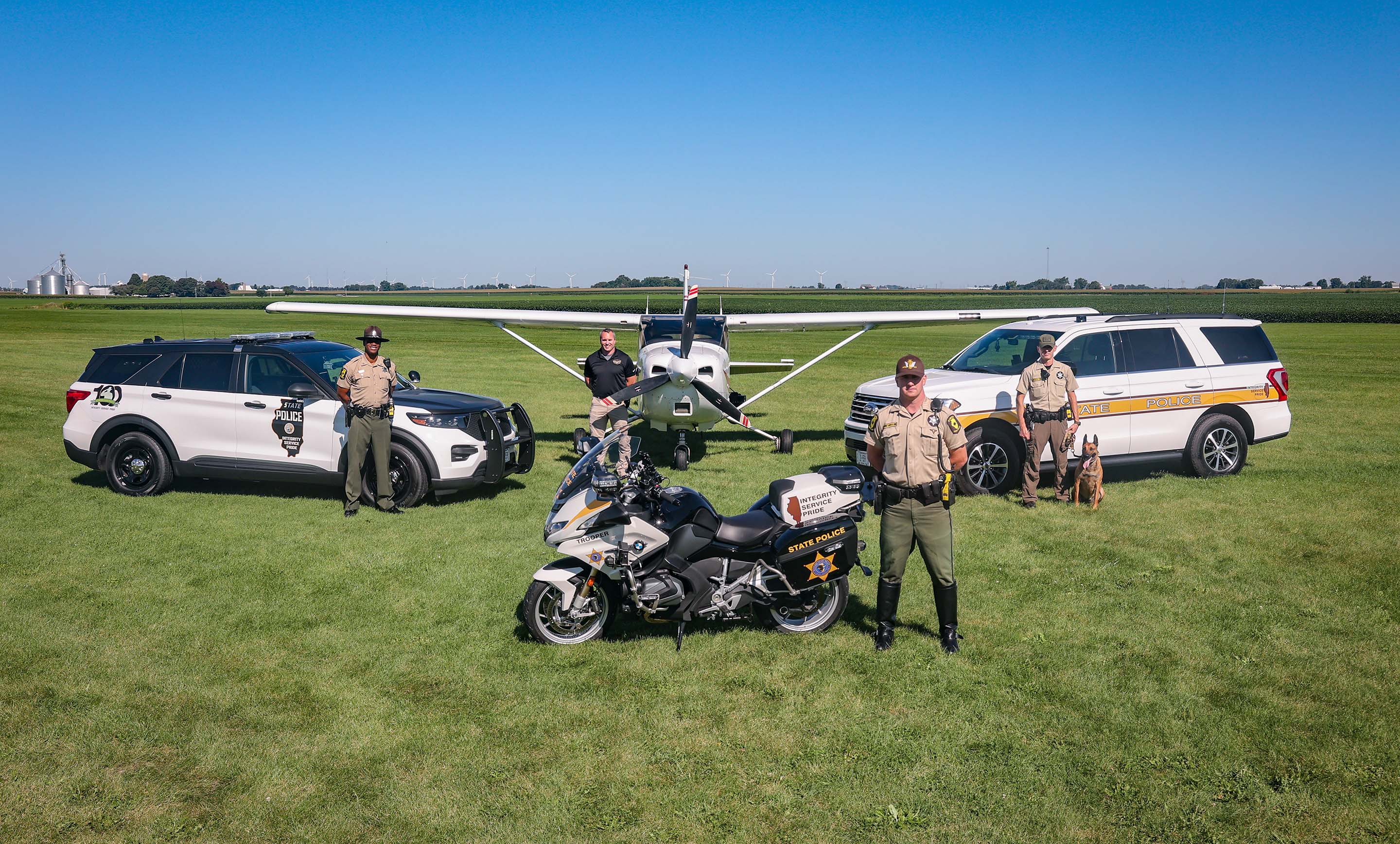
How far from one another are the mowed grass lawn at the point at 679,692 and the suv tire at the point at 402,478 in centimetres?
30

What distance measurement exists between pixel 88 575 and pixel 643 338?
801 centimetres

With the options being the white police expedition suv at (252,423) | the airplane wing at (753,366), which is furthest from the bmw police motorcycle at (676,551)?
the airplane wing at (753,366)

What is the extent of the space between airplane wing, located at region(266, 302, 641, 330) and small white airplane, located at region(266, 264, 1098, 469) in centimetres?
2

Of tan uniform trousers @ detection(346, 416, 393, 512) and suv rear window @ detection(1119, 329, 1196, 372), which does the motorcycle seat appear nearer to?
tan uniform trousers @ detection(346, 416, 393, 512)

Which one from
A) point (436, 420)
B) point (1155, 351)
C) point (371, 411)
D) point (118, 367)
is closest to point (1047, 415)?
point (1155, 351)

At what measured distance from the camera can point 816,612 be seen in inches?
231

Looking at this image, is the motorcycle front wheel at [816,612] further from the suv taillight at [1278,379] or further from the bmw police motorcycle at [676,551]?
the suv taillight at [1278,379]

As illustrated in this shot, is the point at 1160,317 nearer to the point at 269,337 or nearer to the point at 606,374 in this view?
the point at 606,374

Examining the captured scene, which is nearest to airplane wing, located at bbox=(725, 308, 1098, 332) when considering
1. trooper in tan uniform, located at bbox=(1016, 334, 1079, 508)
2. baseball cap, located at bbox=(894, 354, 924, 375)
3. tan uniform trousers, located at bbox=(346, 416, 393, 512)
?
trooper in tan uniform, located at bbox=(1016, 334, 1079, 508)

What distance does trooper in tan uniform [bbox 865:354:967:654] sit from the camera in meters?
5.19

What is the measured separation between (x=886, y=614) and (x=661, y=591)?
1.50 meters

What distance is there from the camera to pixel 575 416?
17328 mm

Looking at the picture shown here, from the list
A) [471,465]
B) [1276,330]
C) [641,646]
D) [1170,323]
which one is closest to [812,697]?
[641,646]

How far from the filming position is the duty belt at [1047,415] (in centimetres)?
922
